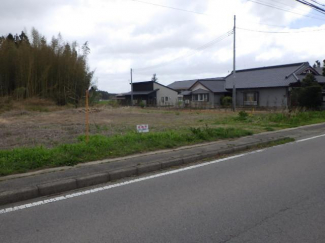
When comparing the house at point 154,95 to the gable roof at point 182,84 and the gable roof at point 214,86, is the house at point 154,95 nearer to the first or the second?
the gable roof at point 214,86

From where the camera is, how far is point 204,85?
38719mm

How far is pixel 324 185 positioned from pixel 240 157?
2.54m

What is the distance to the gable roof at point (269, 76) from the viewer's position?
30.4 meters

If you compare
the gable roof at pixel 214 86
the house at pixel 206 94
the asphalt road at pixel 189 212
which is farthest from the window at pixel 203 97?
the asphalt road at pixel 189 212

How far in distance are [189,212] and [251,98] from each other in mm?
31843

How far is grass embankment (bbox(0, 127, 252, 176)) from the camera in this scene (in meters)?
5.55

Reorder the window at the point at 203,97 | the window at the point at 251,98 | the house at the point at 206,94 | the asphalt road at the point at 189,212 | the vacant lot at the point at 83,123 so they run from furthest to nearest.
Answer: the window at the point at 203,97 → the house at the point at 206,94 → the window at the point at 251,98 → the vacant lot at the point at 83,123 → the asphalt road at the point at 189,212

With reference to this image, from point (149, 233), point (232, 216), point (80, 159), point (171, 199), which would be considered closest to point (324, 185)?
point (232, 216)

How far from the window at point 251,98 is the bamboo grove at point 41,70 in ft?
62.0

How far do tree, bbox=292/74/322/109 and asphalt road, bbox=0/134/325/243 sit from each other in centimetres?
1847

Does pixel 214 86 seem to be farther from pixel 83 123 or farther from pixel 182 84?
pixel 83 123

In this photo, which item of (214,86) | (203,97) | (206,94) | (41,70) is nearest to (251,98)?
(214,86)

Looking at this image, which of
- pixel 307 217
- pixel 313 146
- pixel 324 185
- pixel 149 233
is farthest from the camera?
pixel 313 146

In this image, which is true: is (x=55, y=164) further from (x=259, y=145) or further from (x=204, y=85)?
(x=204, y=85)
